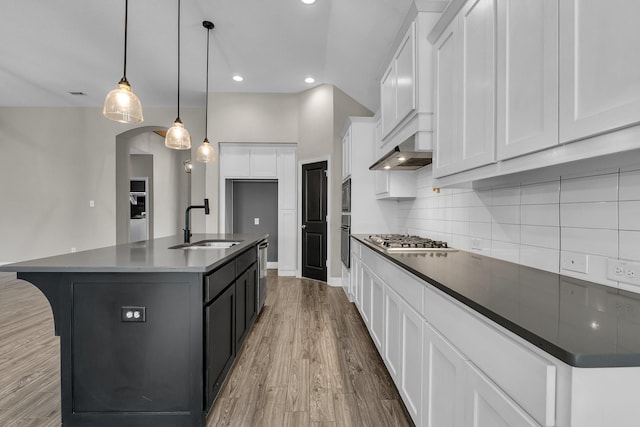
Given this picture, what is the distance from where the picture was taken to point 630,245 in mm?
1075

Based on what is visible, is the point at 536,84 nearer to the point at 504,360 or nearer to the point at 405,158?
the point at 504,360

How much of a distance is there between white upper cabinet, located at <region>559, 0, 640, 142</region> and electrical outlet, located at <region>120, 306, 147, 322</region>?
6.48 feet

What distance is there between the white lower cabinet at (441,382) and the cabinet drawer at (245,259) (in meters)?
1.49

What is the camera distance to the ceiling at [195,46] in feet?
11.0

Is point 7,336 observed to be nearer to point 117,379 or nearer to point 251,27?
point 117,379

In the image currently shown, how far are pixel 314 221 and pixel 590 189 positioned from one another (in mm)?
4319

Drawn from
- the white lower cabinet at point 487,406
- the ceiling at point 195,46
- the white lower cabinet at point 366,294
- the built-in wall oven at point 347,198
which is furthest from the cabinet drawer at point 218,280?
the built-in wall oven at point 347,198

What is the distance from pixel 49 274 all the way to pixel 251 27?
3342mm

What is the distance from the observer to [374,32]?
3.49 metres

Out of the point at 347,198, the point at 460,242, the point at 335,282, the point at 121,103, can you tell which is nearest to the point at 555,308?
the point at 460,242

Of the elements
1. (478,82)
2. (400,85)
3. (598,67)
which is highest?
(400,85)

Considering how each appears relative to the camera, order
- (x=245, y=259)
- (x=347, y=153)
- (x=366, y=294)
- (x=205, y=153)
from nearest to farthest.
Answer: (x=245, y=259), (x=366, y=294), (x=205, y=153), (x=347, y=153)

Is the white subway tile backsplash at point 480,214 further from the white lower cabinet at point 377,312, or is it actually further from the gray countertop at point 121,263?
the gray countertop at point 121,263

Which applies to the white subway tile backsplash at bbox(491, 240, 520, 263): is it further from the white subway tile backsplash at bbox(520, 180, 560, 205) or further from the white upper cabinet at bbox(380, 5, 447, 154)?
the white upper cabinet at bbox(380, 5, 447, 154)
